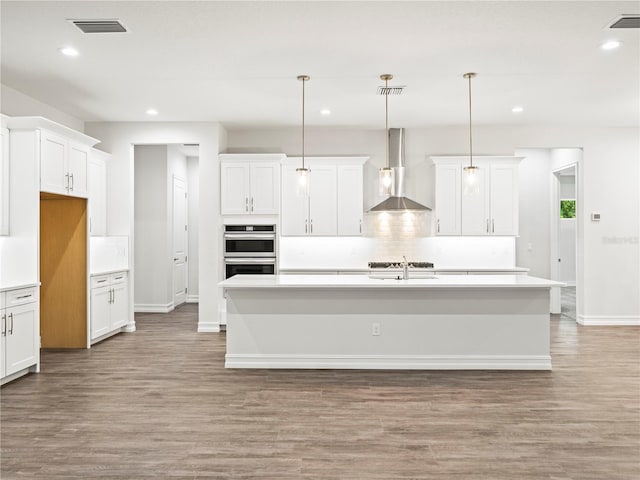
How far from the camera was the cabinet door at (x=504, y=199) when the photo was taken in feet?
23.6

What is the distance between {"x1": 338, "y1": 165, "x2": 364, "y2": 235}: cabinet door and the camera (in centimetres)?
728

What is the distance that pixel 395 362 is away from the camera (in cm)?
490

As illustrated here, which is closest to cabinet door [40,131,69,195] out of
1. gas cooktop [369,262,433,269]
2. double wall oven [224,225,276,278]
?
double wall oven [224,225,276,278]

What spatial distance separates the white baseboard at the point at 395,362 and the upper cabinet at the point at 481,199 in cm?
269

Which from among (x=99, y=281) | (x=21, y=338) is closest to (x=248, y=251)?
(x=99, y=281)

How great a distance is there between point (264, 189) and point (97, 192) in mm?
2248

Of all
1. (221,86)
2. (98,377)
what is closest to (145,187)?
(221,86)

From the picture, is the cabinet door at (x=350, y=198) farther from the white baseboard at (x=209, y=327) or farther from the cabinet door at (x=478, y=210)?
the white baseboard at (x=209, y=327)

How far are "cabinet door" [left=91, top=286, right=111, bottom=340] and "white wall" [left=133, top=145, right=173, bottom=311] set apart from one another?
8.13 ft

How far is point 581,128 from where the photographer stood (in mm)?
7461

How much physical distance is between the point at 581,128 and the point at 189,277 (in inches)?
300

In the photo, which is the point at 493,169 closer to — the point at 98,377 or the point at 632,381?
the point at 632,381

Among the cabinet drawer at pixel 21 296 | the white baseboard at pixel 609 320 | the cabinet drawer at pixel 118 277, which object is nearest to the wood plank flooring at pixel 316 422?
the cabinet drawer at pixel 21 296

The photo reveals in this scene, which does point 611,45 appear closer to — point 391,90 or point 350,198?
point 391,90
